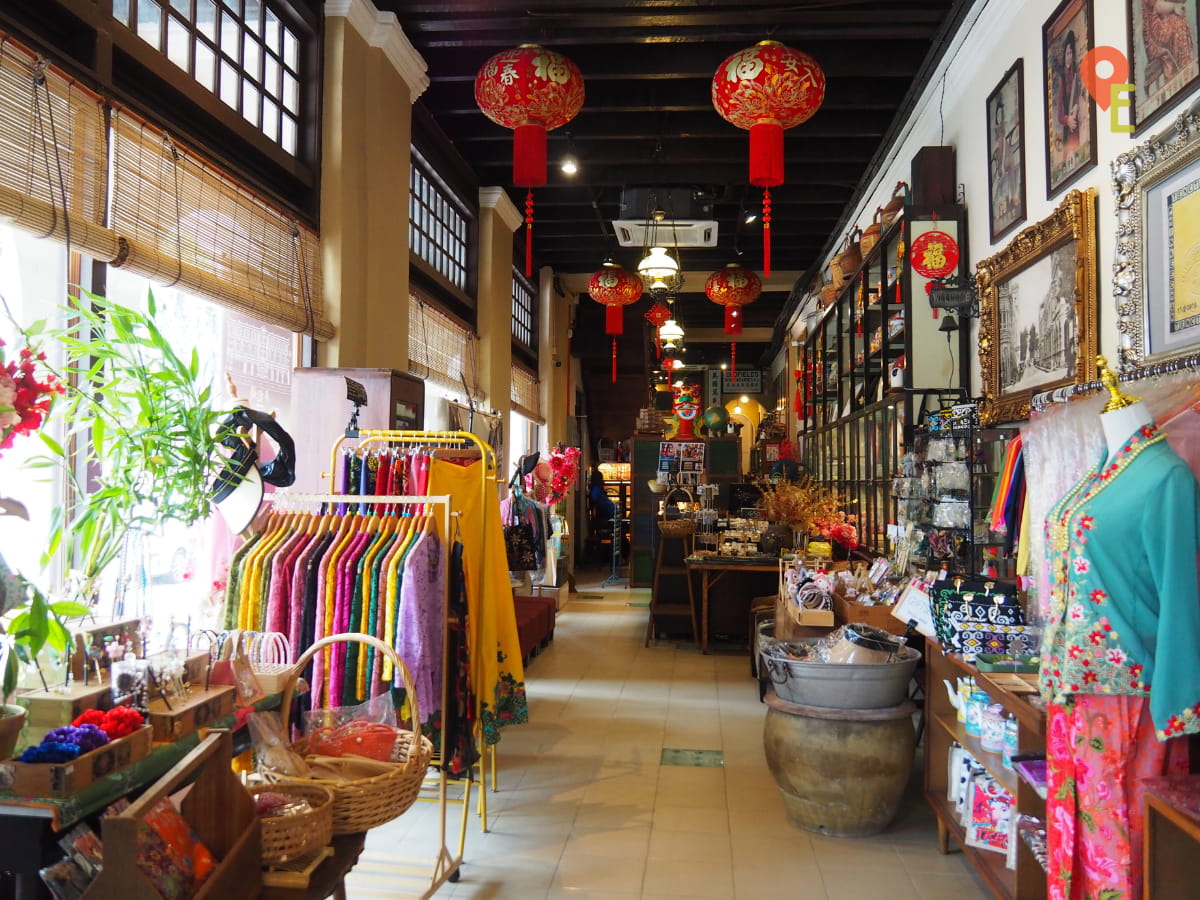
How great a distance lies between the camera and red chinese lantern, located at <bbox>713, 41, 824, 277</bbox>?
12.5ft

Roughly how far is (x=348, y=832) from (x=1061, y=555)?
185 centimetres

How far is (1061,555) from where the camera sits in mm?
2166

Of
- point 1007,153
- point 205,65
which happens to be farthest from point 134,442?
point 1007,153

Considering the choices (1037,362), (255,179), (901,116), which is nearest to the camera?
(1037,362)

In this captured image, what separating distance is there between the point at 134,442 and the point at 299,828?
1.47 metres

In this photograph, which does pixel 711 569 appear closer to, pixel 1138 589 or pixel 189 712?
pixel 1138 589

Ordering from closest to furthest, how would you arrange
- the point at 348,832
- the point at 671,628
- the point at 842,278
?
the point at 348,832, the point at 842,278, the point at 671,628

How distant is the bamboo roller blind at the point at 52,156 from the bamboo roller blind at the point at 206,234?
0.10 metres

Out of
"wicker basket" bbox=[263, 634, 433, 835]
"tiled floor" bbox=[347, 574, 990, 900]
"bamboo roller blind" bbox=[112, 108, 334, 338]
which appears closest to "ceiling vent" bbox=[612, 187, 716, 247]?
"bamboo roller blind" bbox=[112, 108, 334, 338]

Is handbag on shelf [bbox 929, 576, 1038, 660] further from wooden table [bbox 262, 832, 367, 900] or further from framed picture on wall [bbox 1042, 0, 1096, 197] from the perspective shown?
wooden table [bbox 262, 832, 367, 900]

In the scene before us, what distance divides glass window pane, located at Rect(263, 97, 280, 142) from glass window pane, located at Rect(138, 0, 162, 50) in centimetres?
90

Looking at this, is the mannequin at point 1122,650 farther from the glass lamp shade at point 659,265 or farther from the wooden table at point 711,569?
the glass lamp shade at point 659,265

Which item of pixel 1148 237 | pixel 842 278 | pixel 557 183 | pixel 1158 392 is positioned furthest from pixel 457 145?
pixel 1158 392

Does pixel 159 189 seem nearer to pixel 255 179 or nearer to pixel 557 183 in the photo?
pixel 255 179
